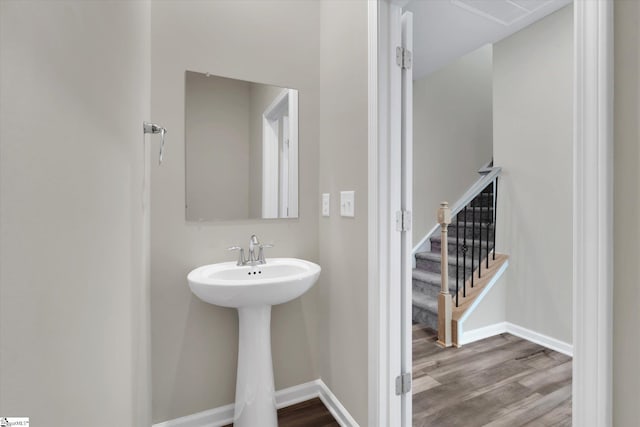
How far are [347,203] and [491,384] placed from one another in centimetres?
163

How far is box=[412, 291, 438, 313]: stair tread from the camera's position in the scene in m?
2.81

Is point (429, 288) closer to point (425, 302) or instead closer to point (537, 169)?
point (425, 302)

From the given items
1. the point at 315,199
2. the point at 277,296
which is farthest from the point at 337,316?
the point at 315,199

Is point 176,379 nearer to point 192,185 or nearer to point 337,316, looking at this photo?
point 337,316

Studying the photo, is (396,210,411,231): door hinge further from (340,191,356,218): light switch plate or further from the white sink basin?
the white sink basin

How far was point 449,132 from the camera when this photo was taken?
4141 mm

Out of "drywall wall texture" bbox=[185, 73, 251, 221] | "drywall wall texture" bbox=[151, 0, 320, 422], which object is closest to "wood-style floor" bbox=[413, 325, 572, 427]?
"drywall wall texture" bbox=[151, 0, 320, 422]

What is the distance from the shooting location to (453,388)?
198 cm

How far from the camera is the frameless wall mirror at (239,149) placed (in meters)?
1.61

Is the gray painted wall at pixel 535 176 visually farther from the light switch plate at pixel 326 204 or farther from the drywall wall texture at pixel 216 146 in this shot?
the drywall wall texture at pixel 216 146

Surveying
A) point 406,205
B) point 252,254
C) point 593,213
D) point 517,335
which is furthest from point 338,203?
point 517,335

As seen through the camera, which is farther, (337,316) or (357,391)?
(337,316)

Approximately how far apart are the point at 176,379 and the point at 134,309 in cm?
76

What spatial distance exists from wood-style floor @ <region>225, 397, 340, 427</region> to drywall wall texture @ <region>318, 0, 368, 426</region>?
0.44 feet
